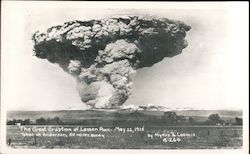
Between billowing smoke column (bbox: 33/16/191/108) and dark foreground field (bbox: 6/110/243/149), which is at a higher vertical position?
billowing smoke column (bbox: 33/16/191/108)

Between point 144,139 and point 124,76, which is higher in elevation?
point 124,76

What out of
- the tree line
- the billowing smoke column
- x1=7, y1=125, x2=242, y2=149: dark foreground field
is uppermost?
the billowing smoke column

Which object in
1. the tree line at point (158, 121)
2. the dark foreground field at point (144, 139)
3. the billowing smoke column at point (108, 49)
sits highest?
the billowing smoke column at point (108, 49)

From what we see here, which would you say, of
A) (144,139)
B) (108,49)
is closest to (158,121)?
(144,139)

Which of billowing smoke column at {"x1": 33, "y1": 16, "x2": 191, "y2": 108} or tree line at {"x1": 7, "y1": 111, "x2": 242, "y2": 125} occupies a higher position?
billowing smoke column at {"x1": 33, "y1": 16, "x2": 191, "y2": 108}

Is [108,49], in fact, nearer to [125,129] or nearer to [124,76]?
[124,76]

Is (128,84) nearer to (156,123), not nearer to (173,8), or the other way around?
(156,123)
